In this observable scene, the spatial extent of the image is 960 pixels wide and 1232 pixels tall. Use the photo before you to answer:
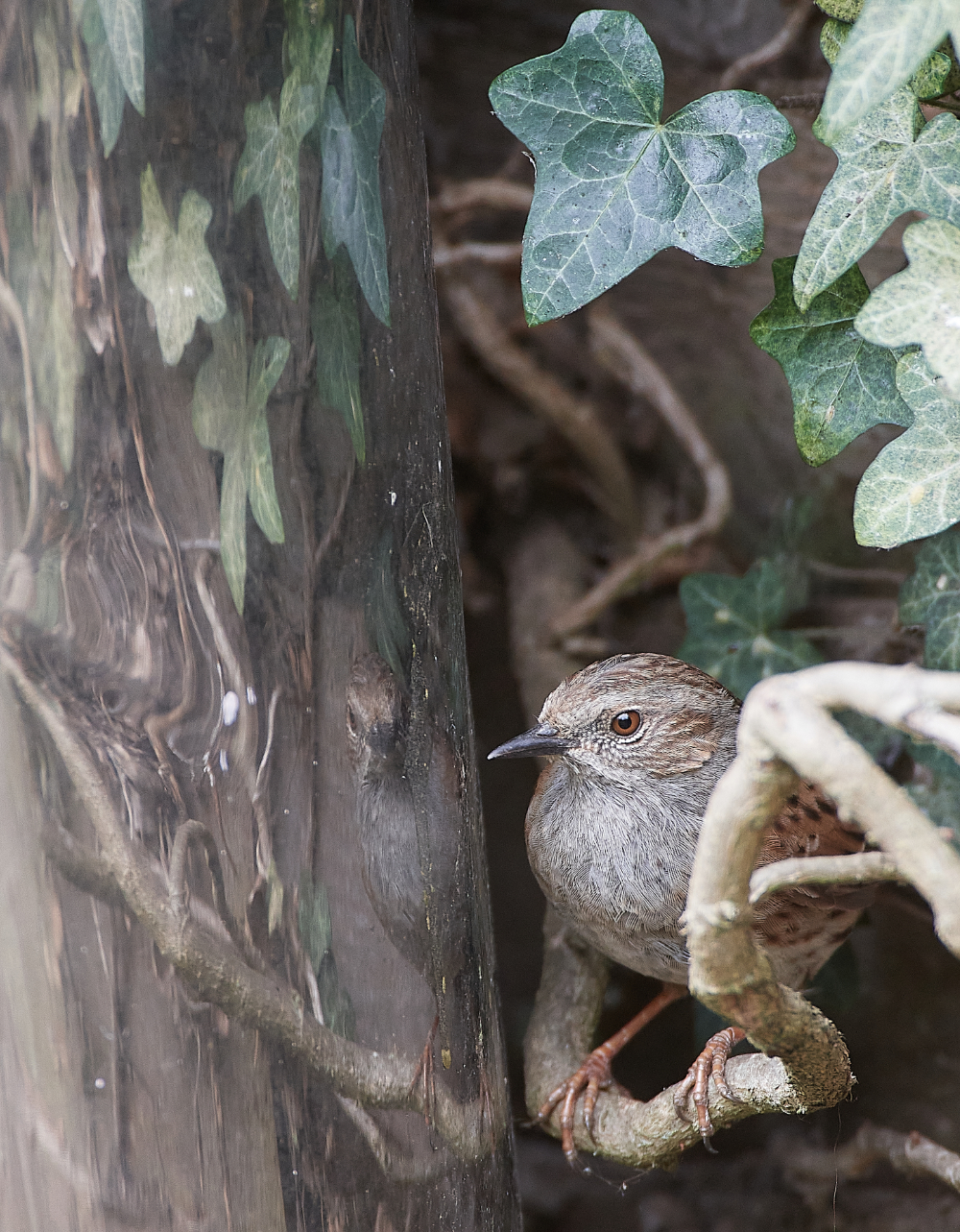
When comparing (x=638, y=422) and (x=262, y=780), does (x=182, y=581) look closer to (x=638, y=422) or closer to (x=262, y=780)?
(x=262, y=780)

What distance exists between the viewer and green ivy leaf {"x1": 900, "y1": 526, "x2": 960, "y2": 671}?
6.68ft

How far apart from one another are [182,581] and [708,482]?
210 centimetres

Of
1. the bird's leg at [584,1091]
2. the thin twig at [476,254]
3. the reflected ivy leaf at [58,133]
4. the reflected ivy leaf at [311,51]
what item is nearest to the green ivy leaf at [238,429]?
the reflected ivy leaf at [58,133]

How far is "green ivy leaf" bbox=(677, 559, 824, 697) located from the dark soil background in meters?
0.30

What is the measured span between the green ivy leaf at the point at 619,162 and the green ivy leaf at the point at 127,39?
63 centimetres

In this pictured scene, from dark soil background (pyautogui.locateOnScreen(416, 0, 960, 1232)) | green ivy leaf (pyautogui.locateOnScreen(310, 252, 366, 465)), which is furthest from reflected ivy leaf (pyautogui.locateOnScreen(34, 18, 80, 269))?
dark soil background (pyautogui.locateOnScreen(416, 0, 960, 1232))

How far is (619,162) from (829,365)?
1.46ft

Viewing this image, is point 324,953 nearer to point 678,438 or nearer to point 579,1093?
point 579,1093

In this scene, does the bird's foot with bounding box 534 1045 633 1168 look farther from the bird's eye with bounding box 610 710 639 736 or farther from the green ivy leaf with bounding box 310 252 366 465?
the green ivy leaf with bounding box 310 252 366 465

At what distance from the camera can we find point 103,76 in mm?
1029

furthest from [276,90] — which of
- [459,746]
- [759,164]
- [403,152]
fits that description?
[459,746]

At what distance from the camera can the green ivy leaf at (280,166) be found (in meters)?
1.13

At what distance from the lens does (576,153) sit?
1.59m

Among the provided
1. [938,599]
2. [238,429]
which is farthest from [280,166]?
[938,599]
